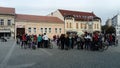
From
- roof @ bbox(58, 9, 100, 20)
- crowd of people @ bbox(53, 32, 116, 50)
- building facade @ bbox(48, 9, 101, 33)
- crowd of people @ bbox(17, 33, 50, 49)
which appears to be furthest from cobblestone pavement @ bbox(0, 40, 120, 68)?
roof @ bbox(58, 9, 100, 20)

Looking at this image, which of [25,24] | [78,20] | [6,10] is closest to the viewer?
[6,10]

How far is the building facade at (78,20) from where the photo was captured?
71.6m

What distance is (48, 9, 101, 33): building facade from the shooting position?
7162 cm

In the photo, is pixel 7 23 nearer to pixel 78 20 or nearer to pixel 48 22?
pixel 48 22

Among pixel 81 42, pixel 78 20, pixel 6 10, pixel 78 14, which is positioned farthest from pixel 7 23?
pixel 81 42

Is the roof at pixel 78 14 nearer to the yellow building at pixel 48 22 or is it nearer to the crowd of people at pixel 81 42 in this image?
the yellow building at pixel 48 22

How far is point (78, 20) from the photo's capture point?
74312 mm

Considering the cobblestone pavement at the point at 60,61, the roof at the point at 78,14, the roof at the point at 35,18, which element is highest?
the roof at the point at 78,14

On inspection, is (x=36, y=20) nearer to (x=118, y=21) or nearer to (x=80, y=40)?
(x=80, y=40)

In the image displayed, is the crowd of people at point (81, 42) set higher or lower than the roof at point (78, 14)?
lower

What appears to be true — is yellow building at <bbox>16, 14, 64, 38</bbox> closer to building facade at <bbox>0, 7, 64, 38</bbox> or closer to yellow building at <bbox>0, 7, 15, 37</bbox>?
building facade at <bbox>0, 7, 64, 38</bbox>

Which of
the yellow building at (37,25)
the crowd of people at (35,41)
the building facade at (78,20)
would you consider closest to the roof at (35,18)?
the yellow building at (37,25)

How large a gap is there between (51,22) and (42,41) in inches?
1607

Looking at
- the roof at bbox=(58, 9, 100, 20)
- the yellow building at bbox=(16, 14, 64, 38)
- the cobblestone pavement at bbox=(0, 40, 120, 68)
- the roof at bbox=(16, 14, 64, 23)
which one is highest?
the roof at bbox=(58, 9, 100, 20)
